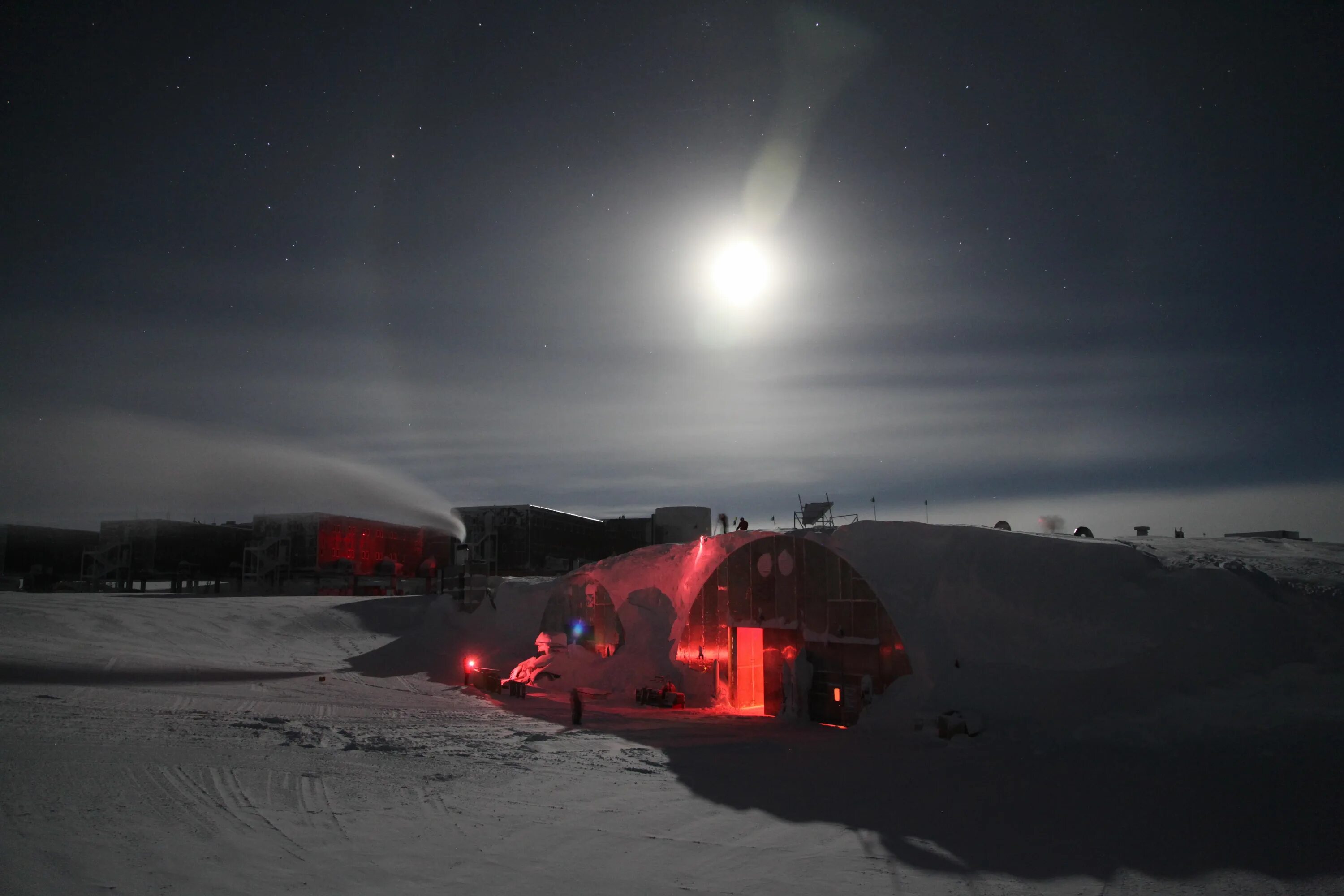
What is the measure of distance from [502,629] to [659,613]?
371 inches

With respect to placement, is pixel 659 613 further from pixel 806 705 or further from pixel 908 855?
pixel 908 855

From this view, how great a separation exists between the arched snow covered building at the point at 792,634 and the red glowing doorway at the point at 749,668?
3 centimetres

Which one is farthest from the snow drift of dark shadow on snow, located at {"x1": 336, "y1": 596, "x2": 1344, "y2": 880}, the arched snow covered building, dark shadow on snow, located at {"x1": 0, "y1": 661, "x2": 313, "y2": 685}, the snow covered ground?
dark shadow on snow, located at {"x1": 0, "y1": 661, "x2": 313, "y2": 685}

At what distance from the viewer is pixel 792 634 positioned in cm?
2002

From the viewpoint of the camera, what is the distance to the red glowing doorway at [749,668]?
2211 centimetres

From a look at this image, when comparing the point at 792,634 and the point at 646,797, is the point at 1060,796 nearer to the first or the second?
the point at 646,797

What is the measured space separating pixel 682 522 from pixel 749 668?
27367mm

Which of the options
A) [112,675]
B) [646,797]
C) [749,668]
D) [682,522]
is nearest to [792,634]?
[749,668]

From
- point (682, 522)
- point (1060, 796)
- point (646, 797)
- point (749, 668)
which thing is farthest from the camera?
point (682, 522)

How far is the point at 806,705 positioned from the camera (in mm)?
18844

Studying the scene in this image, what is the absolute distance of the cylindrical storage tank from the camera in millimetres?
49250

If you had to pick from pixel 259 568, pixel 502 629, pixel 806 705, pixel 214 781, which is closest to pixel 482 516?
pixel 259 568

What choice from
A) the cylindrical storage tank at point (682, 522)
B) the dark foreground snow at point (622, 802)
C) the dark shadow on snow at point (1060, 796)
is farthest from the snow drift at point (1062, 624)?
the cylindrical storage tank at point (682, 522)

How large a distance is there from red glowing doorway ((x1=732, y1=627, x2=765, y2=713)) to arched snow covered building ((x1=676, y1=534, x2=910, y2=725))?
0.03 meters
